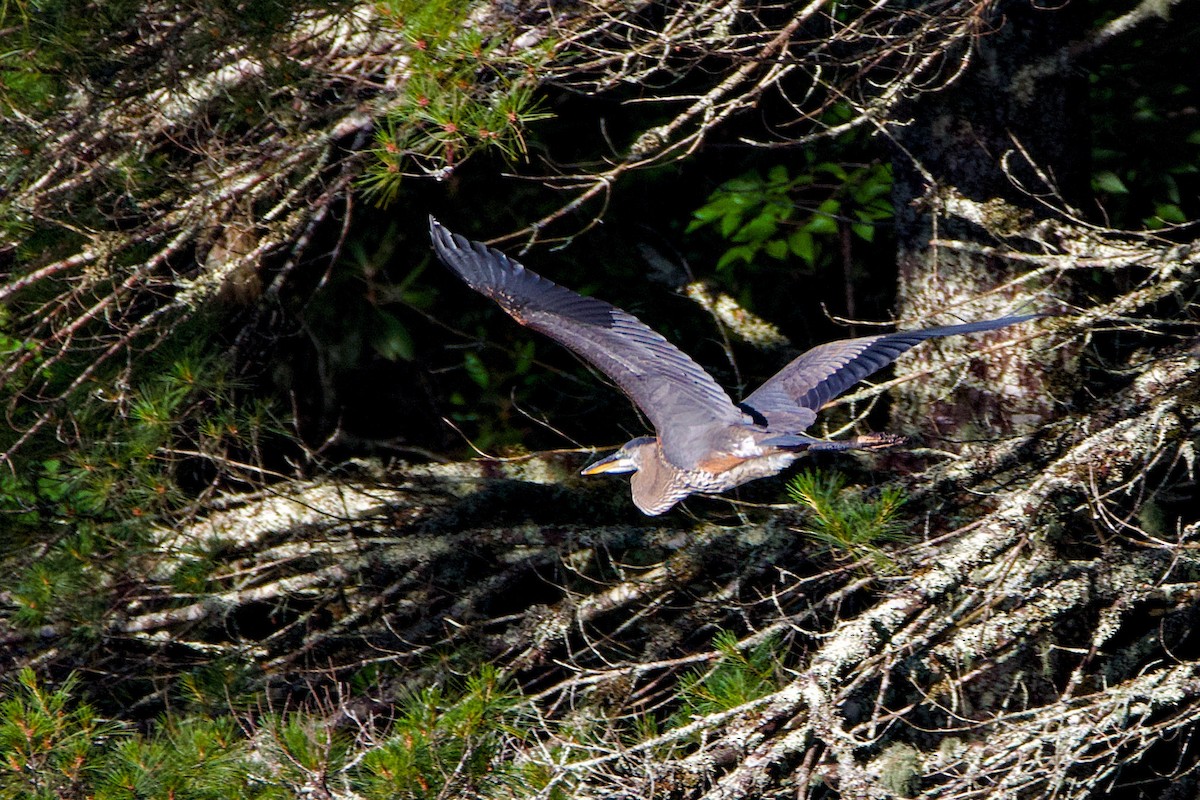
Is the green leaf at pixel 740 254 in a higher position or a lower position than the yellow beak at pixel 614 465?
higher

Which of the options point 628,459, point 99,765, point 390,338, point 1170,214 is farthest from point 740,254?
point 99,765

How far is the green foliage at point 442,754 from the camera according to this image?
2.26 metres

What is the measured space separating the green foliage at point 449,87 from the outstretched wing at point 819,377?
757mm

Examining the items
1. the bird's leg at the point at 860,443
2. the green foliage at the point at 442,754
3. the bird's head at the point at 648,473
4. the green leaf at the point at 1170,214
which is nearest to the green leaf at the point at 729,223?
the bird's head at the point at 648,473

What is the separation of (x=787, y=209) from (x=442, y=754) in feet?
7.16

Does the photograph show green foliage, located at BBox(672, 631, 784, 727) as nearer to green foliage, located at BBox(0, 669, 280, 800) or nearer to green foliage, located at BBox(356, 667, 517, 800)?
green foliage, located at BBox(356, 667, 517, 800)

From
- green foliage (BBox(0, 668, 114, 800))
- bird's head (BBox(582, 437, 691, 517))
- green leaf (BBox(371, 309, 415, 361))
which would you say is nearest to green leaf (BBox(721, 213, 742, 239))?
bird's head (BBox(582, 437, 691, 517))

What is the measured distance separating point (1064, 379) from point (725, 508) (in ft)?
3.50

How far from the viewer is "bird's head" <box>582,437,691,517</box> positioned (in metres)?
2.83

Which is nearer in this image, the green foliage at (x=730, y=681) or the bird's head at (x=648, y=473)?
the green foliage at (x=730, y=681)

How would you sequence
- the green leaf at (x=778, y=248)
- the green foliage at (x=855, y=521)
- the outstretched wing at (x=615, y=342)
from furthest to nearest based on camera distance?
the green leaf at (x=778, y=248), the outstretched wing at (x=615, y=342), the green foliage at (x=855, y=521)

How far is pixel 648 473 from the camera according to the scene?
307 cm

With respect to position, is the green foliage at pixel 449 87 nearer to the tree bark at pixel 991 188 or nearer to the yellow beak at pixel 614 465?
the yellow beak at pixel 614 465

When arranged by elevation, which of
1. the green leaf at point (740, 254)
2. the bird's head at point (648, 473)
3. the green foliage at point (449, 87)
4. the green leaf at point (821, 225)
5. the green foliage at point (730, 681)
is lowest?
the green foliage at point (730, 681)
